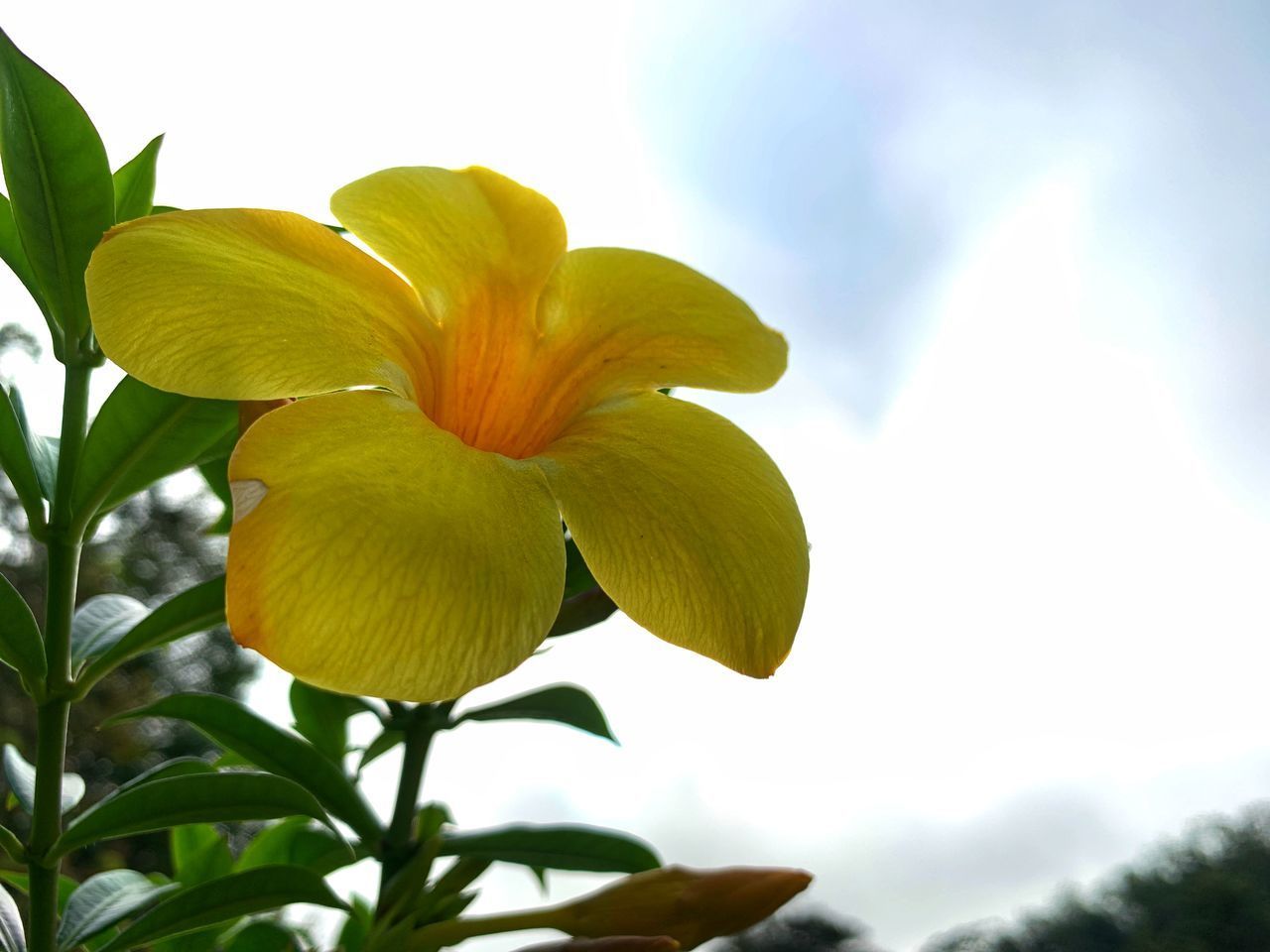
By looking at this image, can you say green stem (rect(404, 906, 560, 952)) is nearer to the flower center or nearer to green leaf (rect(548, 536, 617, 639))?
green leaf (rect(548, 536, 617, 639))

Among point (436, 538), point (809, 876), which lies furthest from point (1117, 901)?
point (436, 538)

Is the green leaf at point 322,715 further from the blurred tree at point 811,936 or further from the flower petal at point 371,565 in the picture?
the blurred tree at point 811,936

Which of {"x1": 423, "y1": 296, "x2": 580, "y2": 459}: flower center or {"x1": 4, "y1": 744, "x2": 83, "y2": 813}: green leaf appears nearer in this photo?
{"x1": 423, "y1": 296, "x2": 580, "y2": 459}: flower center

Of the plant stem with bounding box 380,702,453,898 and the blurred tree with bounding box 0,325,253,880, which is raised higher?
the blurred tree with bounding box 0,325,253,880

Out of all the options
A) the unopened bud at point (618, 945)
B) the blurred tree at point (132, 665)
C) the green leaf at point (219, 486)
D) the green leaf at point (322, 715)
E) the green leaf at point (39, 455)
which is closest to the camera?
the unopened bud at point (618, 945)

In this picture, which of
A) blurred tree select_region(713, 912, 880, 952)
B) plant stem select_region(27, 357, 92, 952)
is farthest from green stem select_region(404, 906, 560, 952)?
blurred tree select_region(713, 912, 880, 952)

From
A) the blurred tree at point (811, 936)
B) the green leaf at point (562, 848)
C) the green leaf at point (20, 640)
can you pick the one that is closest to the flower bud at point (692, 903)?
the green leaf at point (562, 848)

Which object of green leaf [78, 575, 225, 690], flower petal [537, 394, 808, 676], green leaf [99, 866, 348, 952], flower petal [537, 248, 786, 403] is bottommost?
green leaf [99, 866, 348, 952]
